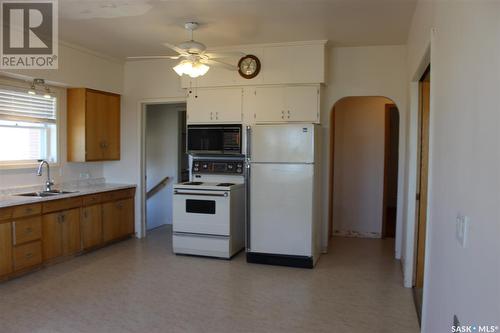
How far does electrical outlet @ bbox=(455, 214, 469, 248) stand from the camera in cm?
154

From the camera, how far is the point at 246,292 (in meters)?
3.82

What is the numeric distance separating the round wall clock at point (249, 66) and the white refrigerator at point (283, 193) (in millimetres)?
829

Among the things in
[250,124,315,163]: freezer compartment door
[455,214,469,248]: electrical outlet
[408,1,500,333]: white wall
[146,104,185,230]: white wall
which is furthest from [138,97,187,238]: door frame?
[455,214,469,248]: electrical outlet

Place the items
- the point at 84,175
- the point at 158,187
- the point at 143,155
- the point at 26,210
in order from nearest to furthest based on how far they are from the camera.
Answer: the point at 26,210
the point at 84,175
the point at 143,155
the point at 158,187

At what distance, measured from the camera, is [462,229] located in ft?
5.24

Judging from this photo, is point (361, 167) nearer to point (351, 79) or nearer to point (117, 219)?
point (351, 79)

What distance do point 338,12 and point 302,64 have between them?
1.14m

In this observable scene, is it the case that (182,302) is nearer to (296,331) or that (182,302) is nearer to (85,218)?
(296,331)

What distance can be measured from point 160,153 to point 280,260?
332cm

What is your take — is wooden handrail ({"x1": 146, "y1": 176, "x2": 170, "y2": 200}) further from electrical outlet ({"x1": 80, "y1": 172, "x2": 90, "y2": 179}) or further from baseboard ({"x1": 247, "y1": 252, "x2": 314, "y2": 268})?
baseboard ({"x1": 247, "y1": 252, "x2": 314, "y2": 268})

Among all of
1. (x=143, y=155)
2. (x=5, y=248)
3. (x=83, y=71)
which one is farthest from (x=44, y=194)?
(x=83, y=71)

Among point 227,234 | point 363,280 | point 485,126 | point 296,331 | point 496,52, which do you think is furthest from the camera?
point 227,234

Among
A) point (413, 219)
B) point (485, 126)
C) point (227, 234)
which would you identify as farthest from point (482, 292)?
point (227, 234)

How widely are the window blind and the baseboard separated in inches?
124
